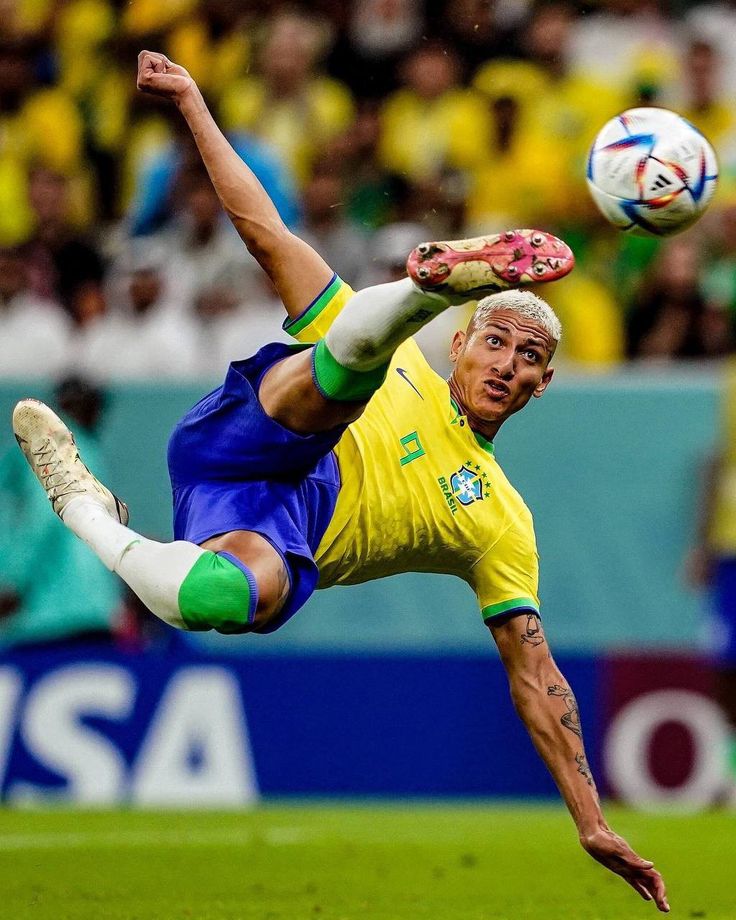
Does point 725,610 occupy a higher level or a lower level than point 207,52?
lower

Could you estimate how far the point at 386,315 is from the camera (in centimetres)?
587

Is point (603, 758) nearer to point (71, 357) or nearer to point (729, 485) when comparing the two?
point (729, 485)

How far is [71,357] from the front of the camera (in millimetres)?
12555

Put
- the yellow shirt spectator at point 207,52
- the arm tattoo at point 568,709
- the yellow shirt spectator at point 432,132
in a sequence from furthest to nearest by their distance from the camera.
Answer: the yellow shirt spectator at point 207,52 < the yellow shirt spectator at point 432,132 < the arm tattoo at point 568,709

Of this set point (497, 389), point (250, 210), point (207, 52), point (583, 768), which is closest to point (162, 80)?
point (250, 210)

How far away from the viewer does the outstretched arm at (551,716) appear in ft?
21.4

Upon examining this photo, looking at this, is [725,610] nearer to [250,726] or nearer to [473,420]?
[250,726]

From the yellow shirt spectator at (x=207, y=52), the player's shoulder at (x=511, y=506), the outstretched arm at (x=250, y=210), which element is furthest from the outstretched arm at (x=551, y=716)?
the yellow shirt spectator at (x=207, y=52)

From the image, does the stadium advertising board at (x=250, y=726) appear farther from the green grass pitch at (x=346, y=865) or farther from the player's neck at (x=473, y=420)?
the player's neck at (x=473, y=420)

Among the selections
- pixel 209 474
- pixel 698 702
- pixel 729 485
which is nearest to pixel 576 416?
pixel 729 485

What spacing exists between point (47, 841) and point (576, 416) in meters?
4.50

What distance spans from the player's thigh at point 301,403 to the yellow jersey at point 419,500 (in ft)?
1.56

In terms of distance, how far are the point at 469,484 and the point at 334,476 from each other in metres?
0.51

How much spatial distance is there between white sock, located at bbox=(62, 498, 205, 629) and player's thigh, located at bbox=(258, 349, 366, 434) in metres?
0.54
